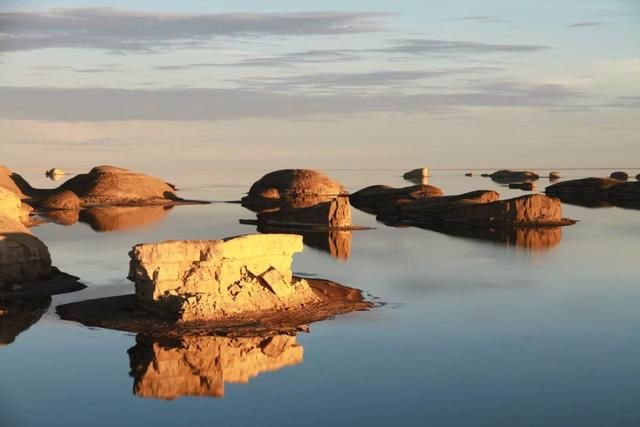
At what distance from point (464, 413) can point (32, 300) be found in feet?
65.9

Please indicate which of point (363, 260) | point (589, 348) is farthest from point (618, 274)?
point (589, 348)

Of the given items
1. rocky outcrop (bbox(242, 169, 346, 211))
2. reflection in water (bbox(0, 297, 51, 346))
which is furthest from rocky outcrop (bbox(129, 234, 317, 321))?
rocky outcrop (bbox(242, 169, 346, 211))

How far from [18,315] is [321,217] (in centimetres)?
3641

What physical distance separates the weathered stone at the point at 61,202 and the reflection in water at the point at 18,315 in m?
57.4

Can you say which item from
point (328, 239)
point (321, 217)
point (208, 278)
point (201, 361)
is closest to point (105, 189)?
point (321, 217)

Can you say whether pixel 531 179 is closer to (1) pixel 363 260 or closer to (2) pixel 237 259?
(1) pixel 363 260

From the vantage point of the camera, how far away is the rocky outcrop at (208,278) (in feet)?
102

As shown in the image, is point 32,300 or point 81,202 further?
point 81,202

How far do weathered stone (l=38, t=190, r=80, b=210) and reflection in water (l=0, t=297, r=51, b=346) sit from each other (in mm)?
57405

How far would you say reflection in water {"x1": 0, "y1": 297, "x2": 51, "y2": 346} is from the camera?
31.3m

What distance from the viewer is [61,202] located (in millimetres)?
92875

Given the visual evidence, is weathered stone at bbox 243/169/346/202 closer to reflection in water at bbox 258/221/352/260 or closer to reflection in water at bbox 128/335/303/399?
reflection in water at bbox 258/221/352/260

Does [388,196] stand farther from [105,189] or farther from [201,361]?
[201,361]

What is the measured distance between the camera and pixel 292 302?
3359 centimetres
